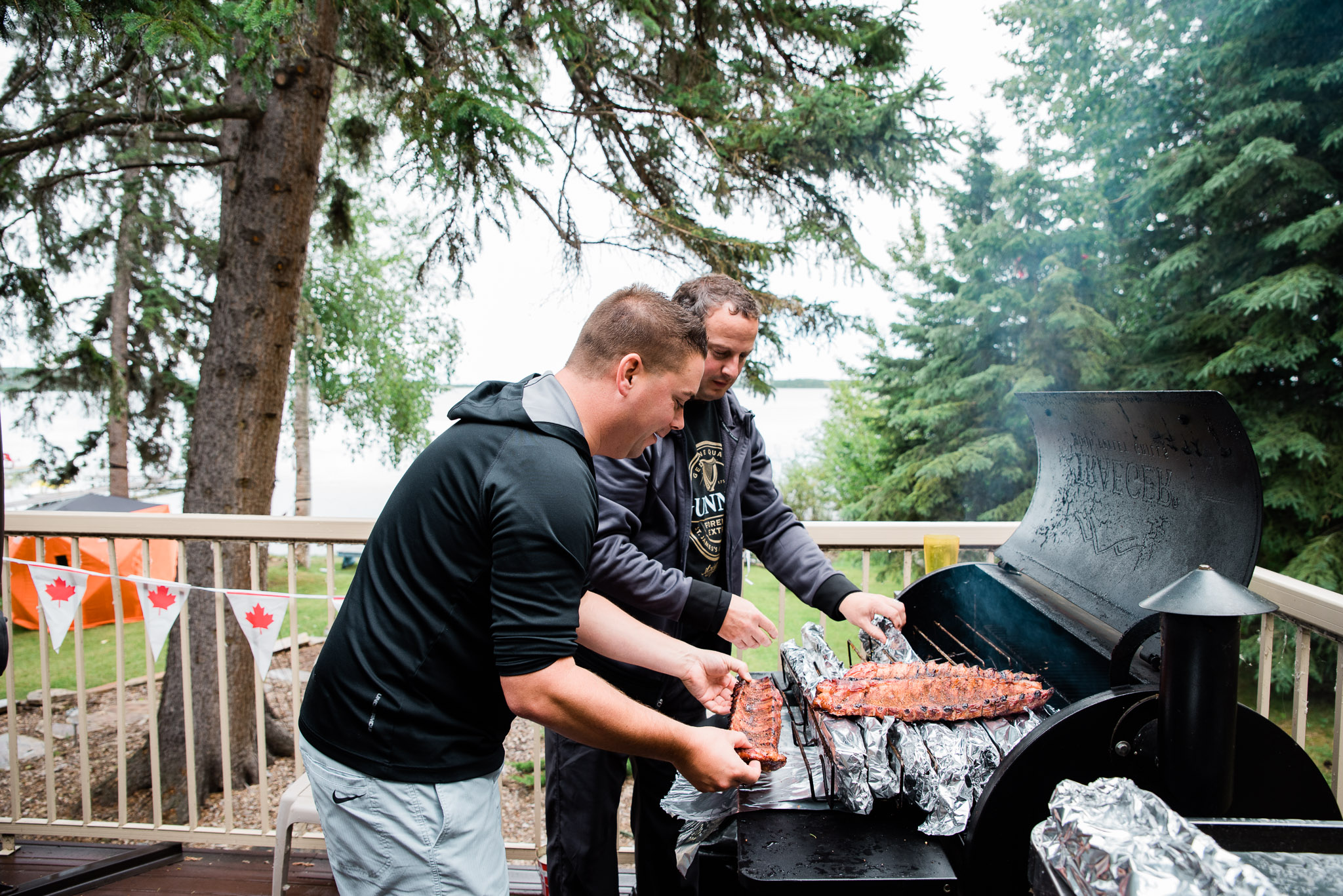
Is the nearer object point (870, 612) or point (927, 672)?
point (927, 672)

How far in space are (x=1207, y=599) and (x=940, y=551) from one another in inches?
57.8

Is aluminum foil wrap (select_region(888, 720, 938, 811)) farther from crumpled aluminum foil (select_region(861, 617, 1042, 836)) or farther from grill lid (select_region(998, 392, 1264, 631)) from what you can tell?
grill lid (select_region(998, 392, 1264, 631))

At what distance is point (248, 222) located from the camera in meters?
4.52

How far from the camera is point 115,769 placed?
5715 mm

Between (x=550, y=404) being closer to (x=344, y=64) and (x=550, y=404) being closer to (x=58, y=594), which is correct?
(x=58, y=594)

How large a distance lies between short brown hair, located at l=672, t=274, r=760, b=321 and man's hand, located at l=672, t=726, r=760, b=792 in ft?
3.59

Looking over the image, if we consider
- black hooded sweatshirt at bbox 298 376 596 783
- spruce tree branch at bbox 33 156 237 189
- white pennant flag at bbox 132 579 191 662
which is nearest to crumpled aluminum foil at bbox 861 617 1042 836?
black hooded sweatshirt at bbox 298 376 596 783

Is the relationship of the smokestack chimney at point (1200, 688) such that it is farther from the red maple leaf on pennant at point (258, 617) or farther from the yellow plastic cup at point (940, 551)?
the red maple leaf on pennant at point (258, 617)

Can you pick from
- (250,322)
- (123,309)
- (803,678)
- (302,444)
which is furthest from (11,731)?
(302,444)

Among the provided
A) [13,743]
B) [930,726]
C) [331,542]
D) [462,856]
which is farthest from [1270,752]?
[13,743]

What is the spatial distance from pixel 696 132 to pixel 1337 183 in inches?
252

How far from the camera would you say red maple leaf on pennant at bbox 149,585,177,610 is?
2.88 meters

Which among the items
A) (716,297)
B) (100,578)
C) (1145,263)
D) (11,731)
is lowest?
(100,578)

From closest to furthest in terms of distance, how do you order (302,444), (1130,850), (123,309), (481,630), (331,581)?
1. (1130,850)
2. (481,630)
3. (331,581)
4. (123,309)
5. (302,444)
